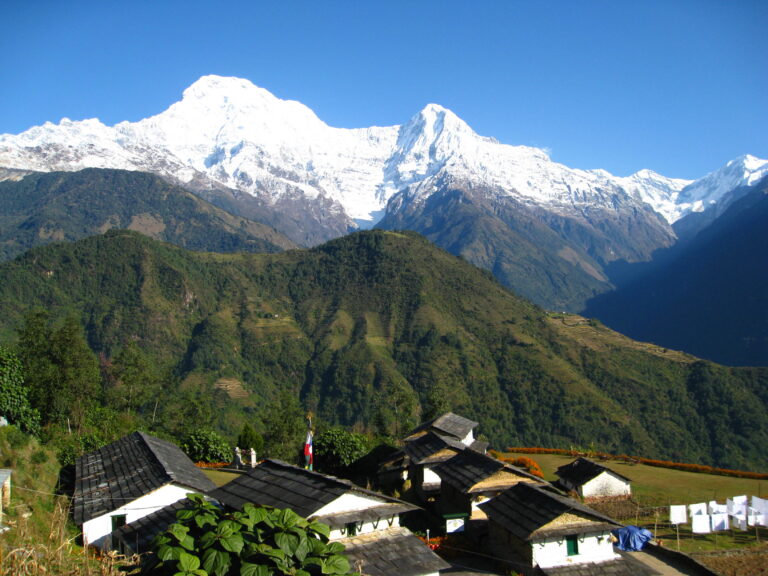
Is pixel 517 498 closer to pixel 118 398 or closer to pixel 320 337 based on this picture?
pixel 118 398

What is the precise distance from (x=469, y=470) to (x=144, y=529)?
17.9 meters

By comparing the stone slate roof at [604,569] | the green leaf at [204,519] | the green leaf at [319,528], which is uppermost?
the green leaf at [204,519]

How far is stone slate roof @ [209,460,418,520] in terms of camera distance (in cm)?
2164

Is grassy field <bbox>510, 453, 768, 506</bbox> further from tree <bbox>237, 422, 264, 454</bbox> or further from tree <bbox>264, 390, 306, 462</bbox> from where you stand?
tree <bbox>237, 422, 264, 454</bbox>

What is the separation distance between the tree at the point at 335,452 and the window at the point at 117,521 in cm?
2301

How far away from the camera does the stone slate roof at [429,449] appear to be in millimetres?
40250

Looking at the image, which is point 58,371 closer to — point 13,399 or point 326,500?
point 13,399

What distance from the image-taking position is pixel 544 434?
141 metres

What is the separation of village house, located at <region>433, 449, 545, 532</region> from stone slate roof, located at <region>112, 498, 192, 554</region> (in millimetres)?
14539

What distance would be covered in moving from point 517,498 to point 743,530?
672 inches

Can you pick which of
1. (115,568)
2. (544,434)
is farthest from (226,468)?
(544,434)

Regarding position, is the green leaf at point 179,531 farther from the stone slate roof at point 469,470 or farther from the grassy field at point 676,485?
the grassy field at point 676,485

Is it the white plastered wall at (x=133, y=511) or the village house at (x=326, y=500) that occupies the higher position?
the village house at (x=326, y=500)

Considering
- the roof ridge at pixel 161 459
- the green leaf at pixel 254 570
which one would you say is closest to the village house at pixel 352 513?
the roof ridge at pixel 161 459
